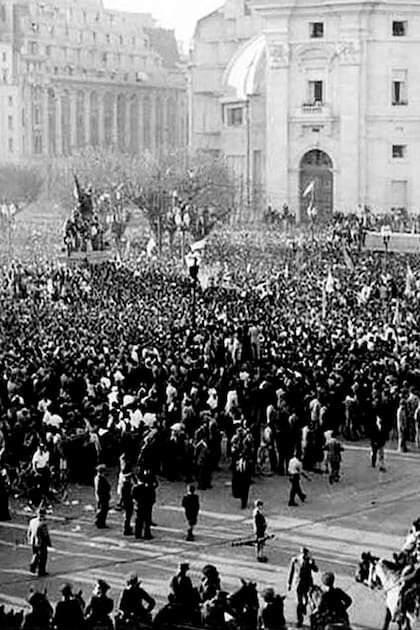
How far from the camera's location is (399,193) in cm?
8394

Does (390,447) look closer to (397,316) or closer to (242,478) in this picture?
(242,478)

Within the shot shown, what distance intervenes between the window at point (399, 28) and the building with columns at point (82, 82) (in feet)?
118

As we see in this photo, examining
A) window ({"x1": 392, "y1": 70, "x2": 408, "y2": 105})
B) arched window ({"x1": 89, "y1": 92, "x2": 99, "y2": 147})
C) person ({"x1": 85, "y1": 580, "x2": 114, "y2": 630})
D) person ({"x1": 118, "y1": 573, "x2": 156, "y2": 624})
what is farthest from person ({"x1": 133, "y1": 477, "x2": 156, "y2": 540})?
arched window ({"x1": 89, "y1": 92, "x2": 99, "y2": 147})

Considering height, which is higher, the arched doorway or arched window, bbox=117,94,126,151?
arched window, bbox=117,94,126,151

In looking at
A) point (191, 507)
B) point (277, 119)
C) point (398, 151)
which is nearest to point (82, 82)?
point (277, 119)

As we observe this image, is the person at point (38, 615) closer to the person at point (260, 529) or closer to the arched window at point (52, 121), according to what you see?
the person at point (260, 529)

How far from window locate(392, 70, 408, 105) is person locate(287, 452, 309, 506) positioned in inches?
2338

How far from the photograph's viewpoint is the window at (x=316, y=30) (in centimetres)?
8312

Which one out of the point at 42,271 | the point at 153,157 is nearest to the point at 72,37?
the point at 153,157

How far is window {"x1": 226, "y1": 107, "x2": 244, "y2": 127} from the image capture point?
9499 centimetres

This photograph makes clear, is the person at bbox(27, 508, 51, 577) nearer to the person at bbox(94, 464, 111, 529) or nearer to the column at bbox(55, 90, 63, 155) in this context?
the person at bbox(94, 464, 111, 529)

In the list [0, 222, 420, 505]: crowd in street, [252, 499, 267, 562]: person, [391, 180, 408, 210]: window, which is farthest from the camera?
[391, 180, 408, 210]: window

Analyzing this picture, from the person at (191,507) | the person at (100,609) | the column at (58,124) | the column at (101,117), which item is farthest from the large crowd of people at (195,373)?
the column at (101,117)

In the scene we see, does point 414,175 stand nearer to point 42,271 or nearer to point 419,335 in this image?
point 42,271
